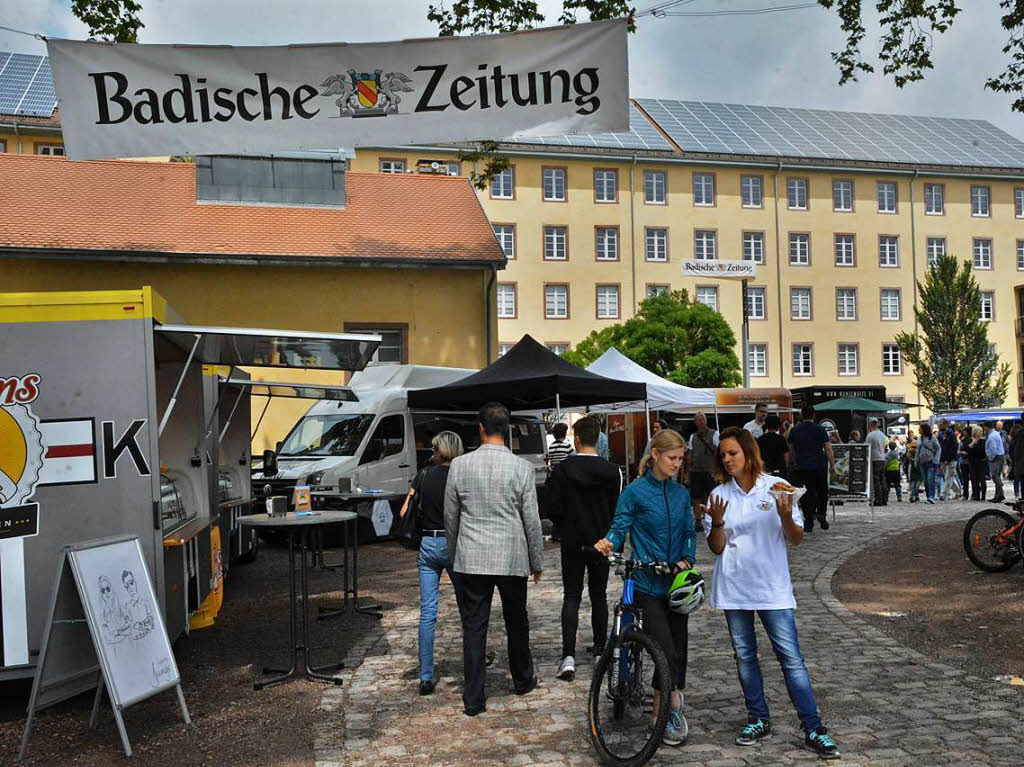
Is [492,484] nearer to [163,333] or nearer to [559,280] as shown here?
[163,333]

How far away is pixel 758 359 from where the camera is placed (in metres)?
59.0

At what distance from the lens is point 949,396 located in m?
57.6

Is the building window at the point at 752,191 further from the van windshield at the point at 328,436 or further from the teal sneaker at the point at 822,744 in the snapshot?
the teal sneaker at the point at 822,744

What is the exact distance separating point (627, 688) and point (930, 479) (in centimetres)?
2019

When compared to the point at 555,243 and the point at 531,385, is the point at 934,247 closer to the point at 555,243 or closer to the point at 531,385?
the point at 555,243

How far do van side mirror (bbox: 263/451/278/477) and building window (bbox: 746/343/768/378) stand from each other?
4558 cm

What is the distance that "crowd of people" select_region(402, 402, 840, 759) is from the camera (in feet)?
17.6

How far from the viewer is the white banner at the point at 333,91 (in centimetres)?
621

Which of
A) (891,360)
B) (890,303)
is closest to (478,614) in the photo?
(891,360)

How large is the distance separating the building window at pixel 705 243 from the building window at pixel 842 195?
7862mm

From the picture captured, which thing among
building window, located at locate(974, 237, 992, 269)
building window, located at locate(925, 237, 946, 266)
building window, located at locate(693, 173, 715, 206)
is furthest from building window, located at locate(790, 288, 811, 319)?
building window, located at locate(974, 237, 992, 269)

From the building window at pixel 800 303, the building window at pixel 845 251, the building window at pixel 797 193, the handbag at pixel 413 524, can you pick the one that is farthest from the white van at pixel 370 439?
the building window at pixel 845 251

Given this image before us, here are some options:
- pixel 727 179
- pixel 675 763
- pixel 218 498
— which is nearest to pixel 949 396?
pixel 727 179

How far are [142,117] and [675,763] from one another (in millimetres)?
4758
